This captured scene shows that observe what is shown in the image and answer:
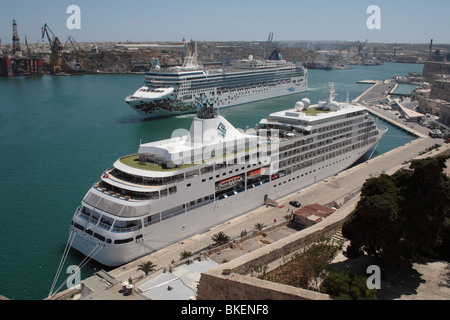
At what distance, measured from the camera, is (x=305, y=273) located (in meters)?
13.6

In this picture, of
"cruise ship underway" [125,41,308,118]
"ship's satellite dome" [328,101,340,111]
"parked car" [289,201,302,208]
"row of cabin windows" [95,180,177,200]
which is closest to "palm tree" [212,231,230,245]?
"row of cabin windows" [95,180,177,200]

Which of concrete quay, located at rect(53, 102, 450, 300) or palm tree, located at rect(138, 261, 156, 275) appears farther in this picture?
palm tree, located at rect(138, 261, 156, 275)

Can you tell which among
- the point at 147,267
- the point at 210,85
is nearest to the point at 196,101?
the point at 210,85

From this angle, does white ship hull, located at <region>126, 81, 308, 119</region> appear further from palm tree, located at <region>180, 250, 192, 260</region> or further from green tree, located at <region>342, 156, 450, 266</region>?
green tree, located at <region>342, 156, 450, 266</region>

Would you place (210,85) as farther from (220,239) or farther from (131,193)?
(220,239)

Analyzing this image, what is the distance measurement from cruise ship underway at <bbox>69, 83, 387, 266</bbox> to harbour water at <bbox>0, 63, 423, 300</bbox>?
2053 millimetres

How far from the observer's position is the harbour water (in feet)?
63.6

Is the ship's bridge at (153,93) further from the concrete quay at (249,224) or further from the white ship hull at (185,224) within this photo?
the white ship hull at (185,224)

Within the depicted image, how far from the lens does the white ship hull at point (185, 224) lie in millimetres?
18312

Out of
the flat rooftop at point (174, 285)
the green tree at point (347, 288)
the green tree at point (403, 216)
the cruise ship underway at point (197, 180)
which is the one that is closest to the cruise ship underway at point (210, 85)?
the cruise ship underway at point (197, 180)

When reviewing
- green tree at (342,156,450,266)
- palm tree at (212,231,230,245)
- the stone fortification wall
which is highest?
green tree at (342,156,450,266)

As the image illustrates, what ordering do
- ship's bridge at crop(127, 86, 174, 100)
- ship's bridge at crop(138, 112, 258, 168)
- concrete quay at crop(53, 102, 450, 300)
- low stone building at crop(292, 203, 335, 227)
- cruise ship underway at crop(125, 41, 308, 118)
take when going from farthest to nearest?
cruise ship underway at crop(125, 41, 308, 118), ship's bridge at crop(127, 86, 174, 100), low stone building at crop(292, 203, 335, 227), ship's bridge at crop(138, 112, 258, 168), concrete quay at crop(53, 102, 450, 300)

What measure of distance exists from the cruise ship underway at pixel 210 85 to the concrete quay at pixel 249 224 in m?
20.6
